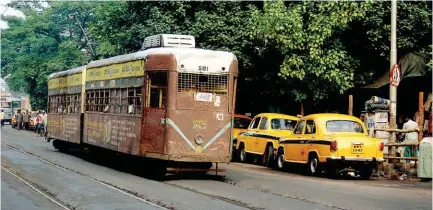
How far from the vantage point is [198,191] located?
1354 centimetres

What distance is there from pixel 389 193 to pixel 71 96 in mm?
A: 14857

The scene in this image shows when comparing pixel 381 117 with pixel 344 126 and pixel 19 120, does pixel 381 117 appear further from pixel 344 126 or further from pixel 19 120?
pixel 19 120

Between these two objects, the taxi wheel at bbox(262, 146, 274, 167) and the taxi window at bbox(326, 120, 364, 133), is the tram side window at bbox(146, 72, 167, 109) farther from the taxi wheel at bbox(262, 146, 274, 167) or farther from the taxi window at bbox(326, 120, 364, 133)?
the taxi wheel at bbox(262, 146, 274, 167)

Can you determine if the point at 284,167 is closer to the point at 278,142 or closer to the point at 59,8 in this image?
the point at 278,142

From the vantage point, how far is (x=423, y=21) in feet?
76.9

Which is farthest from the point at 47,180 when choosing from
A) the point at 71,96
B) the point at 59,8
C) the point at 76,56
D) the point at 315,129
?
the point at 59,8

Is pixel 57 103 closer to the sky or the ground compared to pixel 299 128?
closer to the sky

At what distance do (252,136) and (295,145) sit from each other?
4288mm

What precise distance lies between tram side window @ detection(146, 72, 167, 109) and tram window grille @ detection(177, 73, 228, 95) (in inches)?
17.6

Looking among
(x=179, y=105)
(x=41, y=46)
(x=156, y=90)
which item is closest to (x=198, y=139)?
(x=179, y=105)

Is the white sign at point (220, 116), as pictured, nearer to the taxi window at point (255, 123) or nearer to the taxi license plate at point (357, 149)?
the taxi license plate at point (357, 149)

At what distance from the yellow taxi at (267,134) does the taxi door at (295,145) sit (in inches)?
68.5

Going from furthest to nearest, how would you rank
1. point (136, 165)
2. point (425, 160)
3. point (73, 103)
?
point (73, 103) < point (136, 165) < point (425, 160)

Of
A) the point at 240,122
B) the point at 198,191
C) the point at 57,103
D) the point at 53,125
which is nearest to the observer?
the point at 198,191
